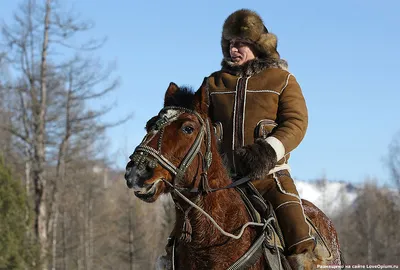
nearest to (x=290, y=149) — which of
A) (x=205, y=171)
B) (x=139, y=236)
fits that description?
(x=205, y=171)

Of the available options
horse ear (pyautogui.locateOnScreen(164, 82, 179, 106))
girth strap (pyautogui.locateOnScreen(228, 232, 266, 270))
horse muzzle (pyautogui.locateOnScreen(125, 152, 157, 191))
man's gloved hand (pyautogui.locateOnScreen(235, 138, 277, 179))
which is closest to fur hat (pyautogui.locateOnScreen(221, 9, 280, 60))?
man's gloved hand (pyautogui.locateOnScreen(235, 138, 277, 179))

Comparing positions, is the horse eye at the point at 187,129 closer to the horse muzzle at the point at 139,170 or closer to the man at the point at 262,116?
the horse muzzle at the point at 139,170

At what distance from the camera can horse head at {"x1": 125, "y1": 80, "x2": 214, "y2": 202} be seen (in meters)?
4.91

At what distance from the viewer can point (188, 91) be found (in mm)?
5621

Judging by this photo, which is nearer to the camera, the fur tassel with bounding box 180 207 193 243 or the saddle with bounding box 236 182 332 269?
the fur tassel with bounding box 180 207 193 243

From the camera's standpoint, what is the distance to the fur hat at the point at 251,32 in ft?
21.9

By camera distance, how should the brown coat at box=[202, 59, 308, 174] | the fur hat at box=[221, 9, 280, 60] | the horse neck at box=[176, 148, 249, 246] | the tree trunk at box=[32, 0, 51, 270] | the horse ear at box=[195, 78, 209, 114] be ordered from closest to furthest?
the horse neck at box=[176, 148, 249, 246] → the horse ear at box=[195, 78, 209, 114] → the brown coat at box=[202, 59, 308, 174] → the fur hat at box=[221, 9, 280, 60] → the tree trunk at box=[32, 0, 51, 270]

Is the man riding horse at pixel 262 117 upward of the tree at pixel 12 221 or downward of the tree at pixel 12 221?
upward

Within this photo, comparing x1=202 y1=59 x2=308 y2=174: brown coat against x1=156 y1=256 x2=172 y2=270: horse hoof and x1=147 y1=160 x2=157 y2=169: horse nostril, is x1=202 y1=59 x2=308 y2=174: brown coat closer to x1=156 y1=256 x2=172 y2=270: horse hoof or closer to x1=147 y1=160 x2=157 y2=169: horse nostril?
x1=156 y1=256 x2=172 y2=270: horse hoof

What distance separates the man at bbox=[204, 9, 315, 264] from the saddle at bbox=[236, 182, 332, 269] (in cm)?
11

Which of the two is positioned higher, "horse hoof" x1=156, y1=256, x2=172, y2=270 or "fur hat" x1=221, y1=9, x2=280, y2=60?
"fur hat" x1=221, y1=9, x2=280, y2=60

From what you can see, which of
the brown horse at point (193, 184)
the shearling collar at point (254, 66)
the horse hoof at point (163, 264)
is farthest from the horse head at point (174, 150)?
the shearling collar at point (254, 66)

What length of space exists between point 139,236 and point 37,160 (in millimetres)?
11124

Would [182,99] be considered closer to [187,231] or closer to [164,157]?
[164,157]
